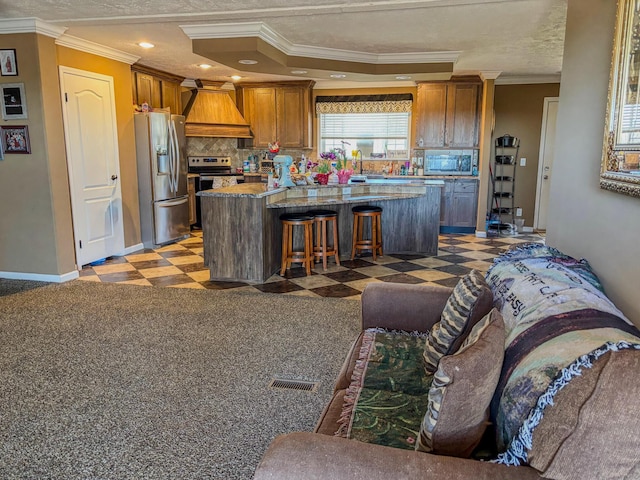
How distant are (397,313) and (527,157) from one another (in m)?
6.34

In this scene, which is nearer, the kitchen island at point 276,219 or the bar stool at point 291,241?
the kitchen island at point 276,219

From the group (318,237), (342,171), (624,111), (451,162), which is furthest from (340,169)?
(624,111)

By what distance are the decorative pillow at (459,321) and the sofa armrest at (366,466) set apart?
76cm

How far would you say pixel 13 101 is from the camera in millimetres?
4539

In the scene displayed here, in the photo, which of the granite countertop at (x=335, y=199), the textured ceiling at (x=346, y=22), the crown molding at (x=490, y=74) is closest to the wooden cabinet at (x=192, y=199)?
the textured ceiling at (x=346, y=22)

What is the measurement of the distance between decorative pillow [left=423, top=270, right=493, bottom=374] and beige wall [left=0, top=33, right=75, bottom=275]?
13.9ft

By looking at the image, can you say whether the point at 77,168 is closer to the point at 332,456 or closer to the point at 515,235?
the point at 332,456

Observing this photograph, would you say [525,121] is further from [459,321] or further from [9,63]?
[9,63]

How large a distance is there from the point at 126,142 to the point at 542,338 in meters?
5.72

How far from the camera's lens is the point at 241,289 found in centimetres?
453

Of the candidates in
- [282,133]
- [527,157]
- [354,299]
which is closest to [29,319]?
[354,299]

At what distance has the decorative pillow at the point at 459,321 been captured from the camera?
Result: 1.87m

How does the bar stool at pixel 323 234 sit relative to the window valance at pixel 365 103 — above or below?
below

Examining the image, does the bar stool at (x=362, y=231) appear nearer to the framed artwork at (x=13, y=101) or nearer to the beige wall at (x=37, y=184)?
the beige wall at (x=37, y=184)
